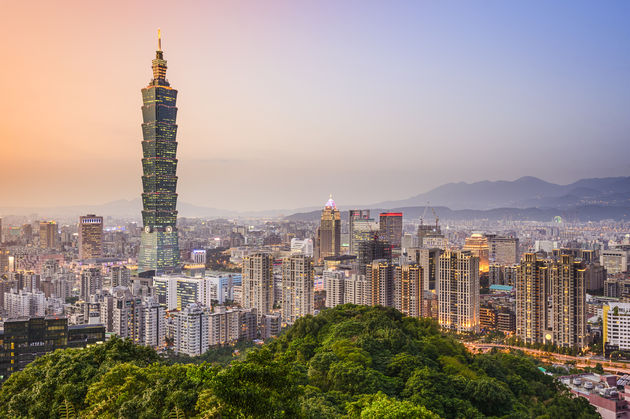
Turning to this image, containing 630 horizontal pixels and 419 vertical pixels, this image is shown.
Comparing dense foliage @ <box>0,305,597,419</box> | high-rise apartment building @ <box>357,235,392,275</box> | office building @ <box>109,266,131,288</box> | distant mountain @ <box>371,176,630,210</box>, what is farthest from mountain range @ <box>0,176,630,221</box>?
dense foliage @ <box>0,305,597,419</box>

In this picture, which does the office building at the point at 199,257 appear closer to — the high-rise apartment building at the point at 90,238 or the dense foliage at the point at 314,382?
the high-rise apartment building at the point at 90,238

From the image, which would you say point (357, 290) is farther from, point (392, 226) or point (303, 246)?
point (303, 246)

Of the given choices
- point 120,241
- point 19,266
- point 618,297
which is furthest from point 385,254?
point 120,241

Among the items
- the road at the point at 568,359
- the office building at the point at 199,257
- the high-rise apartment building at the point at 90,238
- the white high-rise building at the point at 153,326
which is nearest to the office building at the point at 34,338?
the white high-rise building at the point at 153,326

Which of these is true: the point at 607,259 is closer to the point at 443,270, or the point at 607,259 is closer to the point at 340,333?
the point at 443,270

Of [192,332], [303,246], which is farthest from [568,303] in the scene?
[303,246]

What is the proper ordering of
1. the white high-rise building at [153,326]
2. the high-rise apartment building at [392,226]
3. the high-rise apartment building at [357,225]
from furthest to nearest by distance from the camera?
the high-rise apartment building at [357,225] → the high-rise apartment building at [392,226] → the white high-rise building at [153,326]

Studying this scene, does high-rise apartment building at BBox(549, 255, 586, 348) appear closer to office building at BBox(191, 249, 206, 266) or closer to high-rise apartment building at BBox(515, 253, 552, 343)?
high-rise apartment building at BBox(515, 253, 552, 343)
